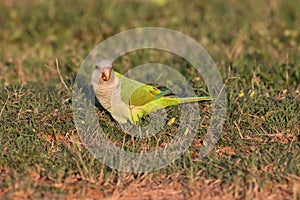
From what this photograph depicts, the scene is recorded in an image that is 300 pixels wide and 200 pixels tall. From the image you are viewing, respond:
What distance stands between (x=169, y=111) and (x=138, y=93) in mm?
355

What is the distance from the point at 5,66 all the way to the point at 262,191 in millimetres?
3570

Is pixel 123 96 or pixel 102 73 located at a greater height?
pixel 102 73

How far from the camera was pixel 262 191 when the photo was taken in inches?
141

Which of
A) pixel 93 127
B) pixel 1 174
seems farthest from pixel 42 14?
pixel 1 174

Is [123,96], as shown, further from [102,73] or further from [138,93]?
[102,73]

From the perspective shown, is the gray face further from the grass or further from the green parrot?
the grass

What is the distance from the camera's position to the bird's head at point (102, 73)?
4.36 metres

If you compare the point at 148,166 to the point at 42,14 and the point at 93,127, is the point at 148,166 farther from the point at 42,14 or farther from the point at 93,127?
the point at 42,14

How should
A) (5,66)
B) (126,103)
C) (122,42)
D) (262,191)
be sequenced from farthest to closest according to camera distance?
1. (122,42)
2. (5,66)
3. (126,103)
4. (262,191)

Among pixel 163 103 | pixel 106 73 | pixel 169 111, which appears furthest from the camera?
pixel 169 111

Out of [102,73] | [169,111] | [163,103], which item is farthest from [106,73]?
[169,111]

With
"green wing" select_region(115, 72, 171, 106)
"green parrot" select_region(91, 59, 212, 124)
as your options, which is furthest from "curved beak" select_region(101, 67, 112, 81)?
"green wing" select_region(115, 72, 171, 106)

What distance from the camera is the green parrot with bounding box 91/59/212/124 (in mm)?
4383

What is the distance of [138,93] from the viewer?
4.43 m
